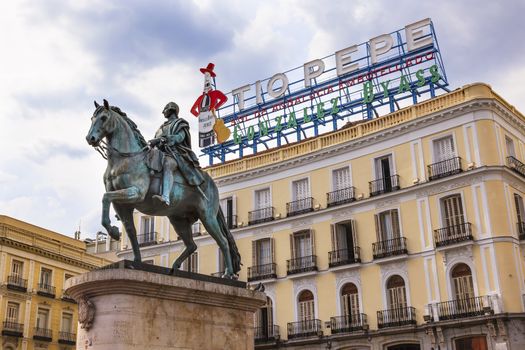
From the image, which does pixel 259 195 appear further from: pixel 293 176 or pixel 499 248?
pixel 499 248

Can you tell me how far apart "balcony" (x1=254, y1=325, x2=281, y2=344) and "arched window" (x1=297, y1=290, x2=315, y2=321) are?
70.4 inches

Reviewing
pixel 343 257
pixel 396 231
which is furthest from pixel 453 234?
pixel 343 257

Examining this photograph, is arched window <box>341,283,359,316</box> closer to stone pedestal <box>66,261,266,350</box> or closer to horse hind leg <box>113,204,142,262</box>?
stone pedestal <box>66,261,266,350</box>

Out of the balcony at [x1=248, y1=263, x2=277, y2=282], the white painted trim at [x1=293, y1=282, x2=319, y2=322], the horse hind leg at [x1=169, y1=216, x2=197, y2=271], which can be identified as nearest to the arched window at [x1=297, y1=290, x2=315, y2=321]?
the white painted trim at [x1=293, y1=282, x2=319, y2=322]

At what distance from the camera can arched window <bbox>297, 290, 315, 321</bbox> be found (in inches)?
1572

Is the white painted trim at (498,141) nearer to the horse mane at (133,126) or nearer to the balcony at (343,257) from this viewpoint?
the balcony at (343,257)

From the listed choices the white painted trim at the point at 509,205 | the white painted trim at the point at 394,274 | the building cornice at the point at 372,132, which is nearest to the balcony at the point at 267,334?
the white painted trim at the point at 394,274

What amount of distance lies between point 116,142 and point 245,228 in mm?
33476

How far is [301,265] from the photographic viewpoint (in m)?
40.8

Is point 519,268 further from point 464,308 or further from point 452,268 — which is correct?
point 464,308

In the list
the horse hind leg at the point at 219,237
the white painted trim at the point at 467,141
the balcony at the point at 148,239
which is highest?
the white painted trim at the point at 467,141

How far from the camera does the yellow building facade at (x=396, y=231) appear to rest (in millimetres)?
34000

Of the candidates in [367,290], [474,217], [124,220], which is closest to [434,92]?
[474,217]

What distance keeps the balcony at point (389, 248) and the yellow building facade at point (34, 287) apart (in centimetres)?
2733
